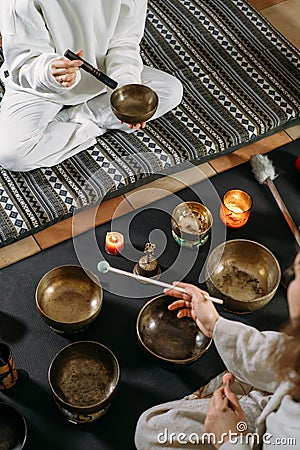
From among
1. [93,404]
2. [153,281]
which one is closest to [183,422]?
[93,404]

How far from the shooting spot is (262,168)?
229cm

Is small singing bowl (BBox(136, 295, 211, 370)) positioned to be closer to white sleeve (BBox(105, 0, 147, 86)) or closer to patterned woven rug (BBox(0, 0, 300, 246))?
patterned woven rug (BBox(0, 0, 300, 246))

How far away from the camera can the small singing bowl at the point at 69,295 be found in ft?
6.19

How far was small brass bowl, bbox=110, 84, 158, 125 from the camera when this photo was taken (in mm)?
2186

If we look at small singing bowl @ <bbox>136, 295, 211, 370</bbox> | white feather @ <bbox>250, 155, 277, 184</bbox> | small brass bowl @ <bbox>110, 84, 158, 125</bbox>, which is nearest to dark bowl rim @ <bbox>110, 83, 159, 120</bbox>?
small brass bowl @ <bbox>110, 84, 158, 125</bbox>

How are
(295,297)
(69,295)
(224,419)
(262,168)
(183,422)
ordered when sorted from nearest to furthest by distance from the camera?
(295,297) → (224,419) → (183,422) → (69,295) → (262,168)

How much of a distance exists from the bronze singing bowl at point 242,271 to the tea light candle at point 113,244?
28 centimetres

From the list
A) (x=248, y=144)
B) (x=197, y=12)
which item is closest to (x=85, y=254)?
(x=248, y=144)

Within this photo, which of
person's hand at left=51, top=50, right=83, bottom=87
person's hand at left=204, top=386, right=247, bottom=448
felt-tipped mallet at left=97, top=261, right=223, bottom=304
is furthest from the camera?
person's hand at left=51, top=50, right=83, bottom=87

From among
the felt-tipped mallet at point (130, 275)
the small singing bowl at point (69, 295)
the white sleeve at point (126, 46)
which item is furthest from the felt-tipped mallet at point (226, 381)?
the white sleeve at point (126, 46)

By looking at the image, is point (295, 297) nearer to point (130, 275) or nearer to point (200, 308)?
point (200, 308)

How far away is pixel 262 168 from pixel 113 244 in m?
0.63

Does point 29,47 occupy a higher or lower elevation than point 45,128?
higher

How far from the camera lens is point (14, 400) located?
1770 millimetres
